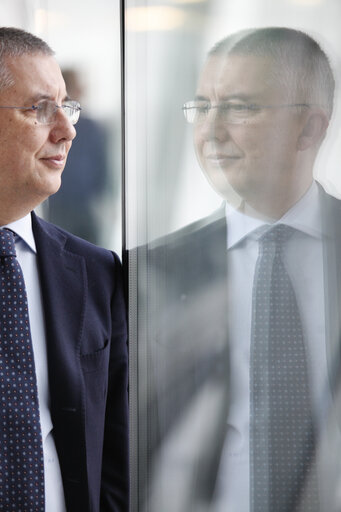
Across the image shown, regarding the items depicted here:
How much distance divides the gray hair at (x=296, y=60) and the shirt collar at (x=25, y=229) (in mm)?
507

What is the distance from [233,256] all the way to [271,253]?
2.6 inches

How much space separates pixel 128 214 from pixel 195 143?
0.18 metres

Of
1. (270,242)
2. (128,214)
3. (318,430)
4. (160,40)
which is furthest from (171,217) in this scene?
(318,430)

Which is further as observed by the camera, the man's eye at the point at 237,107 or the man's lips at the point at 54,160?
the man's lips at the point at 54,160

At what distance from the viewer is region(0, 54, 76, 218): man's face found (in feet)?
3.86

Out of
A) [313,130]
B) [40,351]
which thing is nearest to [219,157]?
[313,130]

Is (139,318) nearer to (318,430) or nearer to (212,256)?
(212,256)

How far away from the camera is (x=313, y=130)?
108cm

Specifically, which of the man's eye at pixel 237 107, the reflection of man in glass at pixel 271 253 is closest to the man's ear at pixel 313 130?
the reflection of man in glass at pixel 271 253

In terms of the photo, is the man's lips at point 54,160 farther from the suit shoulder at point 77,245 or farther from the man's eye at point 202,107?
the man's eye at point 202,107

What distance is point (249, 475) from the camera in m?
1.13

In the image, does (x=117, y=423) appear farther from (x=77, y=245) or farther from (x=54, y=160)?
(x=54, y=160)

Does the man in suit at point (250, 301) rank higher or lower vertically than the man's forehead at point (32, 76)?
lower

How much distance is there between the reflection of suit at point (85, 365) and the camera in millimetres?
1170
